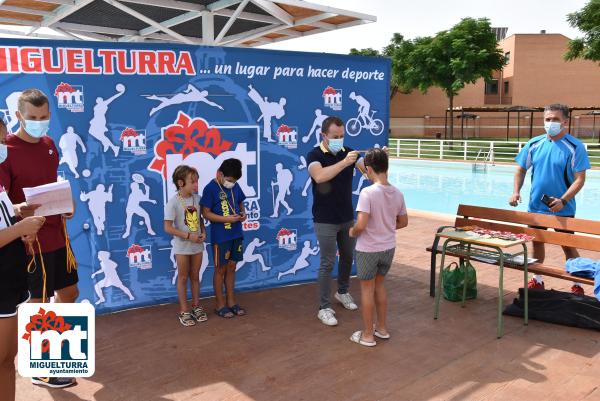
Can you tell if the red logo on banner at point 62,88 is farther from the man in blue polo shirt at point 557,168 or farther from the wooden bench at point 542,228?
the man in blue polo shirt at point 557,168

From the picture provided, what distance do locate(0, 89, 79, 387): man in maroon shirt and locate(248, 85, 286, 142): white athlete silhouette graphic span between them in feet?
7.78

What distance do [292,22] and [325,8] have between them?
3.06ft

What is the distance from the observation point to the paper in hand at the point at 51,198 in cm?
324

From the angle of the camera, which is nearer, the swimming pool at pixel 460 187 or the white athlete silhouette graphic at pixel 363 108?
the white athlete silhouette graphic at pixel 363 108

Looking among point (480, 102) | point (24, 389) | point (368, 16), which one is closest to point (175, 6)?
point (368, 16)

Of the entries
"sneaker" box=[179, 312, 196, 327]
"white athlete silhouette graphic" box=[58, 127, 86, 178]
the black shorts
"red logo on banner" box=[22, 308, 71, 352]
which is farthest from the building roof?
"red logo on banner" box=[22, 308, 71, 352]

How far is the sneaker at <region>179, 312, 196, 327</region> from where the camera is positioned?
4891mm

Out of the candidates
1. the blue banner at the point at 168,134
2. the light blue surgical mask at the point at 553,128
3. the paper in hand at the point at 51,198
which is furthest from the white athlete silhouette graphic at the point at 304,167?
the paper in hand at the point at 51,198

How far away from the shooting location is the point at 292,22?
795 cm

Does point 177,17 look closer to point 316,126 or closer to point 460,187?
point 316,126

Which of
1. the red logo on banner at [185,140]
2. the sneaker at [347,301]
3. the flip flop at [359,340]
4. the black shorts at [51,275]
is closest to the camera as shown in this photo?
the black shorts at [51,275]

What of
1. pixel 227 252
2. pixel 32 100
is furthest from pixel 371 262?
pixel 32 100

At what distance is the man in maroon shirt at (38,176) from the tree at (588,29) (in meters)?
26.1

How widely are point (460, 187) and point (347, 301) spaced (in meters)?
14.1
